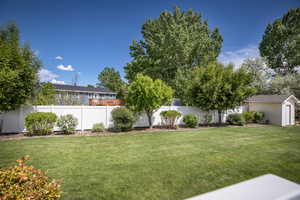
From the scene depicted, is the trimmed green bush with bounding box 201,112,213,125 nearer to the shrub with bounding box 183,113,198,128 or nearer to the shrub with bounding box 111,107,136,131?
the shrub with bounding box 183,113,198,128

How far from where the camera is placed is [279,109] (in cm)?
1334

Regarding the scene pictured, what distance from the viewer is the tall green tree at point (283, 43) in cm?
2302

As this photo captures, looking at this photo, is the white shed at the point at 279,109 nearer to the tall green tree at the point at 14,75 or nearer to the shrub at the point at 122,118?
the shrub at the point at 122,118

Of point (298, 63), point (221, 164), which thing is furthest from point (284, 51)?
point (221, 164)

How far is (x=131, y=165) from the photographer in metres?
4.08

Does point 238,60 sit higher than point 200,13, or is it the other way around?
point 200,13

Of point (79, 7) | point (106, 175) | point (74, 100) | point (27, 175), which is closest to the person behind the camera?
point (27, 175)

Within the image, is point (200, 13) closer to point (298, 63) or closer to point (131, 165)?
point (298, 63)

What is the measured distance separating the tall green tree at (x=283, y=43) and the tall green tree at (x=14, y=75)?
111ft

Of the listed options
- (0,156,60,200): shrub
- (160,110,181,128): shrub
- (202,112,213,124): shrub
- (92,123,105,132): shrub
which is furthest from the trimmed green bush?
(0,156,60,200): shrub

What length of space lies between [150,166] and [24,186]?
292 cm

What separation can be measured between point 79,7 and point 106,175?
1008 centimetres

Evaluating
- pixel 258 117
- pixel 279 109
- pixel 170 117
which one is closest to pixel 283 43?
pixel 279 109

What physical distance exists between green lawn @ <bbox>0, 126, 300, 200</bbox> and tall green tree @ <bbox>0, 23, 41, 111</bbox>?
2037 mm
